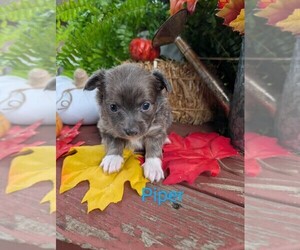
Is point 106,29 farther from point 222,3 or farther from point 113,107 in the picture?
point 222,3

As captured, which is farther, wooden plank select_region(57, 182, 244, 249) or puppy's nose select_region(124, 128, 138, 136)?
puppy's nose select_region(124, 128, 138, 136)

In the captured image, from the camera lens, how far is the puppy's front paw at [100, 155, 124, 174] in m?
1.15

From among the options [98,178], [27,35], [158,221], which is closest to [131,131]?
[98,178]

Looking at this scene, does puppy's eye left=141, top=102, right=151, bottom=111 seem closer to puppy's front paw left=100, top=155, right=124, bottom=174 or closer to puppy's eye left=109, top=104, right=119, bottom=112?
puppy's eye left=109, top=104, right=119, bottom=112

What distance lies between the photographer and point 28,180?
0.82 meters

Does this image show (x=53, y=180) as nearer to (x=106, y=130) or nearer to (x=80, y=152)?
(x=80, y=152)

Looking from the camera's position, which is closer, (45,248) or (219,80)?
(45,248)

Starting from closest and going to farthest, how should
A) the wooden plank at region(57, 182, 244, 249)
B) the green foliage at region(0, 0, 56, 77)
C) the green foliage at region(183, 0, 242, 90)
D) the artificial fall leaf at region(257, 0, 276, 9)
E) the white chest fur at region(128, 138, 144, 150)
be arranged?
the green foliage at region(0, 0, 56, 77) → the artificial fall leaf at region(257, 0, 276, 9) → the wooden plank at region(57, 182, 244, 249) → the white chest fur at region(128, 138, 144, 150) → the green foliage at region(183, 0, 242, 90)

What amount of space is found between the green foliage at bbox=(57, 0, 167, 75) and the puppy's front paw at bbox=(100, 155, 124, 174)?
0.37m

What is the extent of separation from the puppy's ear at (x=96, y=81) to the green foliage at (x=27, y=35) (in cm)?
52

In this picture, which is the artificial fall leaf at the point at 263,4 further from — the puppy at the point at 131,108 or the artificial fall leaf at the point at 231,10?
the puppy at the point at 131,108

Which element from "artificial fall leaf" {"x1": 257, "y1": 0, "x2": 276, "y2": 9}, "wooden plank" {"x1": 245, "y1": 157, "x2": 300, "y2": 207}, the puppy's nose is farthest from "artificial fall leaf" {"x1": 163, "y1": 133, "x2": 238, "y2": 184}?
"artificial fall leaf" {"x1": 257, "y1": 0, "x2": 276, "y2": 9}

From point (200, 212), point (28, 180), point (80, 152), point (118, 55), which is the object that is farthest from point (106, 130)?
point (28, 180)

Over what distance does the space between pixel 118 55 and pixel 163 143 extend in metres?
0.44
